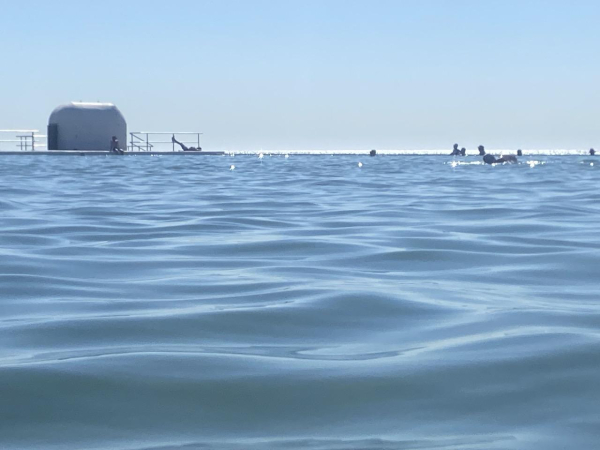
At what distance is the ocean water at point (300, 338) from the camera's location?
295 centimetres

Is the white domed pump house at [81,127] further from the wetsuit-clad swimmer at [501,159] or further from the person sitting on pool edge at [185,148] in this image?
the wetsuit-clad swimmer at [501,159]

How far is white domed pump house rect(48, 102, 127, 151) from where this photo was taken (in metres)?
61.1

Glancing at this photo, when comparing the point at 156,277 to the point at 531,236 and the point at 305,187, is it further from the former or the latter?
the point at 305,187

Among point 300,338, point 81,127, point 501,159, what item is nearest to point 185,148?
point 81,127

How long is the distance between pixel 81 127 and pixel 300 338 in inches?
2325

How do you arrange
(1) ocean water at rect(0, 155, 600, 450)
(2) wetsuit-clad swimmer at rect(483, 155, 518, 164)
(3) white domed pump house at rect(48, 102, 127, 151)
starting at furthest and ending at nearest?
(3) white domed pump house at rect(48, 102, 127, 151), (2) wetsuit-clad swimmer at rect(483, 155, 518, 164), (1) ocean water at rect(0, 155, 600, 450)

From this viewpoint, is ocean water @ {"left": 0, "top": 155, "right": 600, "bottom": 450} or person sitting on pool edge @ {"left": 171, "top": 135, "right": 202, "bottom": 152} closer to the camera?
ocean water @ {"left": 0, "top": 155, "right": 600, "bottom": 450}

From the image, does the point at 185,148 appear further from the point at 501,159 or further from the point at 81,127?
the point at 501,159

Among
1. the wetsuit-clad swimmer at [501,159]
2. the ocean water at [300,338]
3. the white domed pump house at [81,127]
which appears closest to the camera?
the ocean water at [300,338]

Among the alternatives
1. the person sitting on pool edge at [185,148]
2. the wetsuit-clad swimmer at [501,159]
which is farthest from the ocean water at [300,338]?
the person sitting on pool edge at [185,148]

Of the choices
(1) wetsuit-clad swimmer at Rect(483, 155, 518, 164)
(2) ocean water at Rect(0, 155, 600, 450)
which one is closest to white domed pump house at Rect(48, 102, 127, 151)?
(1) wetsuit-clad swimmer at Rect(483, 155, 518, 164)

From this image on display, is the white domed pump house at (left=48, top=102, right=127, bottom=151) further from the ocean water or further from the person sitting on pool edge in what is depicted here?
the ocean water

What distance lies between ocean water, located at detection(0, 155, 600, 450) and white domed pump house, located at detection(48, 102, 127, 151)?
53.1 meters

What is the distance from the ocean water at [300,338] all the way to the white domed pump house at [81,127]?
5314cm
